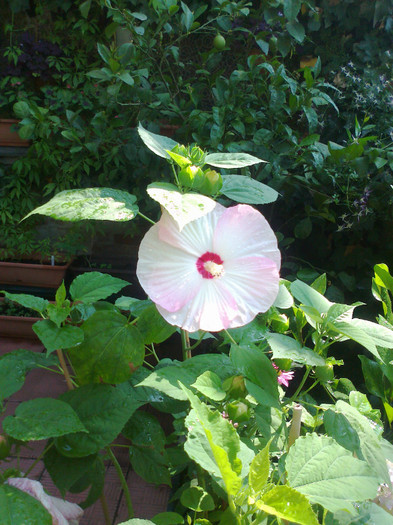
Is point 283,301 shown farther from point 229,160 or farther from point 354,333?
point 229,160

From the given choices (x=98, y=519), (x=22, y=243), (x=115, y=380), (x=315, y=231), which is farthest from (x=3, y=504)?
(x=22, y=243)

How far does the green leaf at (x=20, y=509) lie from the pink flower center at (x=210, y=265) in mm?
334

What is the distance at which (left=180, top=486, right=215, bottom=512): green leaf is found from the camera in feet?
2.21

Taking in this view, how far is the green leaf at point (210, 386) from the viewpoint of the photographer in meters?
0.59

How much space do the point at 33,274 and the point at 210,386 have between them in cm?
215

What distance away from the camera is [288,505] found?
477mm

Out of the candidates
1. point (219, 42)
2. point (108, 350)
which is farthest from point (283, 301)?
point (219, 42)

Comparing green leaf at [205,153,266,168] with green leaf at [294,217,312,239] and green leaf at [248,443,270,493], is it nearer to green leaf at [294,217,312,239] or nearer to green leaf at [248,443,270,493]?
green leaf at [248,443,270,493]

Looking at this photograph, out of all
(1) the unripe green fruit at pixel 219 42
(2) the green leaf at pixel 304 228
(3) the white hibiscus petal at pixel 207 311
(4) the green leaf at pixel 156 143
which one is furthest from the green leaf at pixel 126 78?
(3) the white hibiscus petal at pixel 207 311

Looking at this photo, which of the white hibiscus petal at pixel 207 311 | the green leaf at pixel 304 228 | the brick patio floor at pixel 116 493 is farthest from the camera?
the green leaf at pixel 304 228

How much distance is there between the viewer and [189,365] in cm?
69

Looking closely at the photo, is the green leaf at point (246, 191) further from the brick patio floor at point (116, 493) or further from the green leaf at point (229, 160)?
the brick patio floor at point (116, 493)

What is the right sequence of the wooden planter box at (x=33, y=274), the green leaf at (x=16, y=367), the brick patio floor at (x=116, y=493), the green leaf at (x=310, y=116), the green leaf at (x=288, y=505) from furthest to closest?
1. the wooden planter box at (x=33, y=274)
2. the green leaf at (x=310, y=116)
3. the brick patio floor at (x=116, y=493)
4. the green leaf at (x=16, y=367)
5. the green leaf at (x=288, y=505)

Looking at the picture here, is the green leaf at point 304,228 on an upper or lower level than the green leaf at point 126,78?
lower
